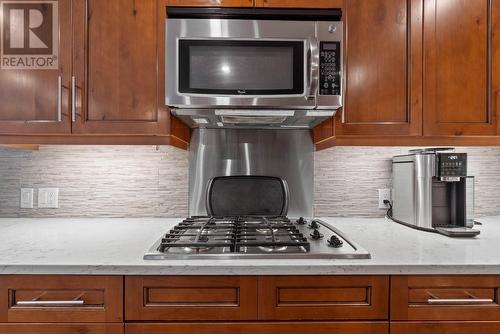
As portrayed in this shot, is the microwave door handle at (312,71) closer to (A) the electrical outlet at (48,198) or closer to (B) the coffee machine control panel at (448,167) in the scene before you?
(B) the coffee machine control panel at (448,167)

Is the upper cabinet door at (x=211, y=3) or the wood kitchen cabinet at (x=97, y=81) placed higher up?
the upper cabinet door at (x=211, y=3)

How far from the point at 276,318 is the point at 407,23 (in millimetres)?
1313

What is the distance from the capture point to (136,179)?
70.0 inches

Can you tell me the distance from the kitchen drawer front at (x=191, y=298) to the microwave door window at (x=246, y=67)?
0.72 m

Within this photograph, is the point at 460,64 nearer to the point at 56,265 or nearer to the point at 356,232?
the point at 356,232

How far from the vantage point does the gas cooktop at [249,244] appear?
1075mm

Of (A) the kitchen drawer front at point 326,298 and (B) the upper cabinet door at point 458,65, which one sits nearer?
(A) the kitchen drawer front at point 326,298

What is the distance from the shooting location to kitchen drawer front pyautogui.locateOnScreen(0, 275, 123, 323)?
1.04 metres

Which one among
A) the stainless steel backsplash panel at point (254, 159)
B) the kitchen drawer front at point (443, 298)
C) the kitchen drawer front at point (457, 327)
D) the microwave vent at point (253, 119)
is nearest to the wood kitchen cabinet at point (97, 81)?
the microwave vent at point (253, 119)

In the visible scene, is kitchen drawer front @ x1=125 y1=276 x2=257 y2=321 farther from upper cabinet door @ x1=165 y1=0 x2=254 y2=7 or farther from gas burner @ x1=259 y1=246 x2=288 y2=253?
upper cabinet door @ x1=165 y1=0 x2=254 y2=7

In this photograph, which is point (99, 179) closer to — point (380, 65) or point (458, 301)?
point (380, 65)

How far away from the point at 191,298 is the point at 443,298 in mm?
818

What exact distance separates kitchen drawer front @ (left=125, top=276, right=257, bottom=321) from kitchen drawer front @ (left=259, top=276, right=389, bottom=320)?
6cm

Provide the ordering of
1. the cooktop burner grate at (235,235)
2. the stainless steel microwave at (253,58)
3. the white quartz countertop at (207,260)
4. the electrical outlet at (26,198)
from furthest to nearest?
the electrical outlet at (26,198), the stainless steel microwave at (253,58), the cooktop burner grate at (235,235), the white quartz countertop at (207,260)
